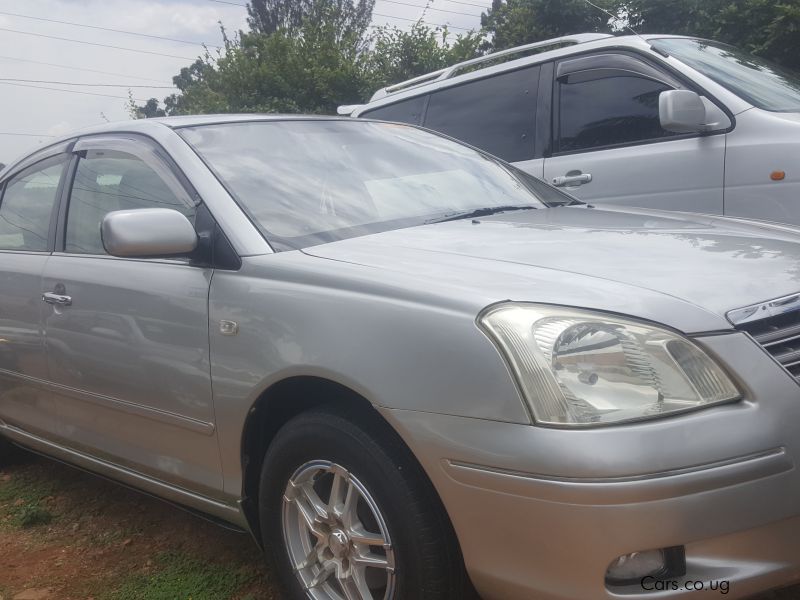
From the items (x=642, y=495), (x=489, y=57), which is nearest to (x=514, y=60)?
(x=489, y=57)

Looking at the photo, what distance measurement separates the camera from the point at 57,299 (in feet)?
10.9

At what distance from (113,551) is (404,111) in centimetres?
421

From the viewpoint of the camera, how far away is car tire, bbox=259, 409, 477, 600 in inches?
84.0

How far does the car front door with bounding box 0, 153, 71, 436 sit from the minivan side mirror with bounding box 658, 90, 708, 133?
292 cm

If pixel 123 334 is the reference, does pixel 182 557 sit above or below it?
below

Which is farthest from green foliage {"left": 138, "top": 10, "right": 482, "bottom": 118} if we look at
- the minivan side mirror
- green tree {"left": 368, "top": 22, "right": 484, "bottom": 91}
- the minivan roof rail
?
the minivan side mirror

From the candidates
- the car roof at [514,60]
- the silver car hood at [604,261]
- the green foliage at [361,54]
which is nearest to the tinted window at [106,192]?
the silver car hood at [604,261]

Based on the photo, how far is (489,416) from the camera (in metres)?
1.97

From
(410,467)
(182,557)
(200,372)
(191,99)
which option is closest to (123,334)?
(200,372)

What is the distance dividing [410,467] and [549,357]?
0.47m

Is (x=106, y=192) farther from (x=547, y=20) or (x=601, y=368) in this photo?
(x=547, y=20)

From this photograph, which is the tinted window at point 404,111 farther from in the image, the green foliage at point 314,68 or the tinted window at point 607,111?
the green foliage at point 314,68

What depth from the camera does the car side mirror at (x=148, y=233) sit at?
2650 mm

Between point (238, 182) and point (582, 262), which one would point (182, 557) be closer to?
point (238, 182)
